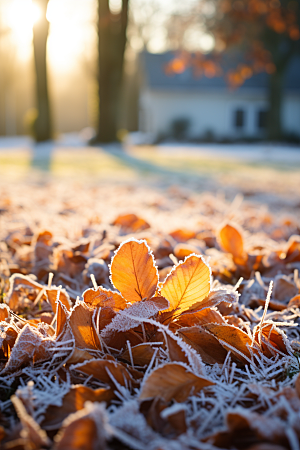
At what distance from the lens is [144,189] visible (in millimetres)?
4758

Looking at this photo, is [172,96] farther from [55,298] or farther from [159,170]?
[55,298]

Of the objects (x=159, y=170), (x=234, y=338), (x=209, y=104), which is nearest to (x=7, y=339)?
(x=234, y=338)

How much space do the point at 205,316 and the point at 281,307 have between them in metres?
0.40

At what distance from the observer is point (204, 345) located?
0.97m

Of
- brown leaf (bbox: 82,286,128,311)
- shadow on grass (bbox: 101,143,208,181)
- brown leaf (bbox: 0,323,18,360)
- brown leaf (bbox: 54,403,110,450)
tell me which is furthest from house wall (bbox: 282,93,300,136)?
brown leaf (bbox: 54,403,110,450)

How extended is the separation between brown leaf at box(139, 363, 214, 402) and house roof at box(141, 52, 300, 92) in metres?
24.5

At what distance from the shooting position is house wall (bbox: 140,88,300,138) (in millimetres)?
24172

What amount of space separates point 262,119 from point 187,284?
1058 inches

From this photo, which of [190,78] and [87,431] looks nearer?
[87,431]

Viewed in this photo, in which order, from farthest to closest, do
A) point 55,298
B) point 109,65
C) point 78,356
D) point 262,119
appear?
point 262,119 < point 109,65 < point 55,298 < point 78,356

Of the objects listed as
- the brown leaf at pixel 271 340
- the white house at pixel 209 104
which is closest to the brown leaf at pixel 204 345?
the brown leaf at pixel 271 340

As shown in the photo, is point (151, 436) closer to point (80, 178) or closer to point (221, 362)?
point (221, 362)

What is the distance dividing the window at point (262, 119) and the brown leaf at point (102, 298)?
86.9 ft

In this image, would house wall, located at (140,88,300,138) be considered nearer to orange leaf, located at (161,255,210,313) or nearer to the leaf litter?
the leaf litter
